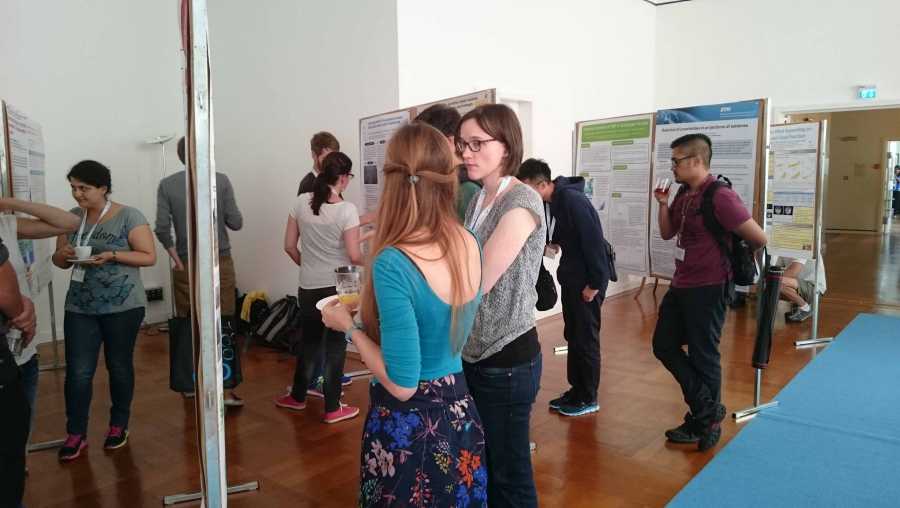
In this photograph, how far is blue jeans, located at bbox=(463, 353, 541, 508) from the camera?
1.87m

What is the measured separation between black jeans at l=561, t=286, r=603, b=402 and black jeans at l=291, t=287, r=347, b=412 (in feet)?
4.33

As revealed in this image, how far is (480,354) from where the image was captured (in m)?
1.88

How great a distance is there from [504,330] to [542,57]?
523 centimetres

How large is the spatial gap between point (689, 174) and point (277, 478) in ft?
8.10

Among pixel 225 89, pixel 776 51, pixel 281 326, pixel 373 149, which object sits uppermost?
pixel 776 51

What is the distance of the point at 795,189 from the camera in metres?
5.41

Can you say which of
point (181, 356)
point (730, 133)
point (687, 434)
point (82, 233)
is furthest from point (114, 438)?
point (730, 133)

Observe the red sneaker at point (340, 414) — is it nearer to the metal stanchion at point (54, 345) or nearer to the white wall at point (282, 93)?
the white wall at point (282, 93)

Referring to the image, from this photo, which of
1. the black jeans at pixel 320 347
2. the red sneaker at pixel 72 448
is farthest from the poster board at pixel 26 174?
the black jeans at pixel 320 347

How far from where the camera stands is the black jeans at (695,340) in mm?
3098

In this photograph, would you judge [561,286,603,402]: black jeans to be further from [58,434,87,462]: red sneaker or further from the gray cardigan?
[58,434,87,462]: red sneaker

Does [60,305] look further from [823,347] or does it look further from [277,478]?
[823,347]

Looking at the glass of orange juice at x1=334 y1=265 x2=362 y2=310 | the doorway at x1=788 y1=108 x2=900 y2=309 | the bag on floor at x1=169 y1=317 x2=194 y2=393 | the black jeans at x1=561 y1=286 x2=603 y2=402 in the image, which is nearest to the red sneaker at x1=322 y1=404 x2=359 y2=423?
the bag on floor at x1=169 y1=317 x2=194 y2=393

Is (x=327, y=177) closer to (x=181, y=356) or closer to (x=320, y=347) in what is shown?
(x=320, y=347)
